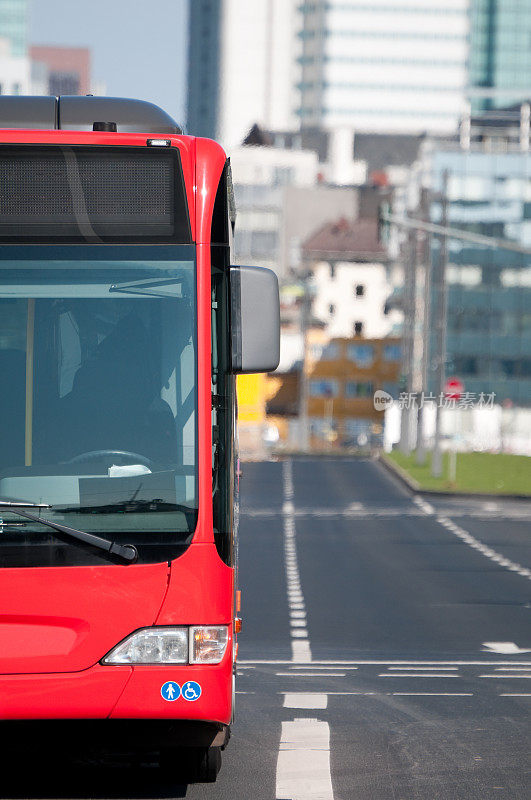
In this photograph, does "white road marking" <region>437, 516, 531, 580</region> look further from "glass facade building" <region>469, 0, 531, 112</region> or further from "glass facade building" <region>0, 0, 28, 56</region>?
"glass facade building" <region>0, 0, 28, 56</region>

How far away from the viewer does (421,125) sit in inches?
7244

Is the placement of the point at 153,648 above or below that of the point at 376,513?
above

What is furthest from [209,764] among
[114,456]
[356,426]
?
[356,426]

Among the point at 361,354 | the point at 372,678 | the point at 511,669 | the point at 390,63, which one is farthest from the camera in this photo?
the point at 390,63

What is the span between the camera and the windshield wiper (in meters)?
6.79

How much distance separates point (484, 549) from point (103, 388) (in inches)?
828

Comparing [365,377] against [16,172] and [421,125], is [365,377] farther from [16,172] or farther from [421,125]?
[16,172]

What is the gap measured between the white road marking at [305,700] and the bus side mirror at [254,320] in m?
4.03

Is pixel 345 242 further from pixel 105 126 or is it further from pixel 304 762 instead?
pixel 105 126

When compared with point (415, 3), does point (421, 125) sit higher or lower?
lower

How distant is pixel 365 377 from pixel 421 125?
7910 centimetres

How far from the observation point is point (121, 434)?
7.06 m

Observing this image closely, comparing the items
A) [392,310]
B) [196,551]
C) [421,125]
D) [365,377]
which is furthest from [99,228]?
[421,125]

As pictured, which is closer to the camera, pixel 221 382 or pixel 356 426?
pixel 221 382
